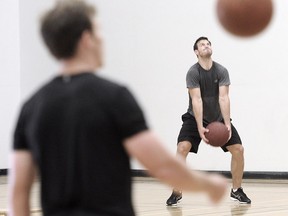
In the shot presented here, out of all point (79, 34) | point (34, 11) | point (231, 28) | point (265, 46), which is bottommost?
point (79, 34)

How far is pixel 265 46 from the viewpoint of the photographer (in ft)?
40.2

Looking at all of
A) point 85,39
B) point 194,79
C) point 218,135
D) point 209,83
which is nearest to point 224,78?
point 209,83

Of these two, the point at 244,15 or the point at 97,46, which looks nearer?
the point at 97,46

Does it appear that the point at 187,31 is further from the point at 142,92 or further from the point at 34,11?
the point at 34,11

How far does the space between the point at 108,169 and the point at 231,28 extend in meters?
2.73

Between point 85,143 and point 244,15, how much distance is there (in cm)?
259

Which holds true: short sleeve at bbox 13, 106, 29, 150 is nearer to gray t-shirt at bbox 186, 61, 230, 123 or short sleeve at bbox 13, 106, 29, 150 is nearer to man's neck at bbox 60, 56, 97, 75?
man's neck at bbox 60, 56, 97, 75

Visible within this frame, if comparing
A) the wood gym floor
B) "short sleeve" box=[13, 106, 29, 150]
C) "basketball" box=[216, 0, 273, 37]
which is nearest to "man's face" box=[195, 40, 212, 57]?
the wood gym floor

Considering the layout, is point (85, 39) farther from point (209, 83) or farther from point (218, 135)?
point (209, 83)

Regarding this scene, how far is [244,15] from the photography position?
496cm

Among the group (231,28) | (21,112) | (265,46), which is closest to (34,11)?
(265,46)

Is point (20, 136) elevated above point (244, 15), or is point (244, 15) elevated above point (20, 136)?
point (244, 15)

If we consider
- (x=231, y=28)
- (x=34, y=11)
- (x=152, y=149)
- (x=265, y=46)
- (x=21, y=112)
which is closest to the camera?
(x=152, y=149)

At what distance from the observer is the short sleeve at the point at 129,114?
2529 millimetres
